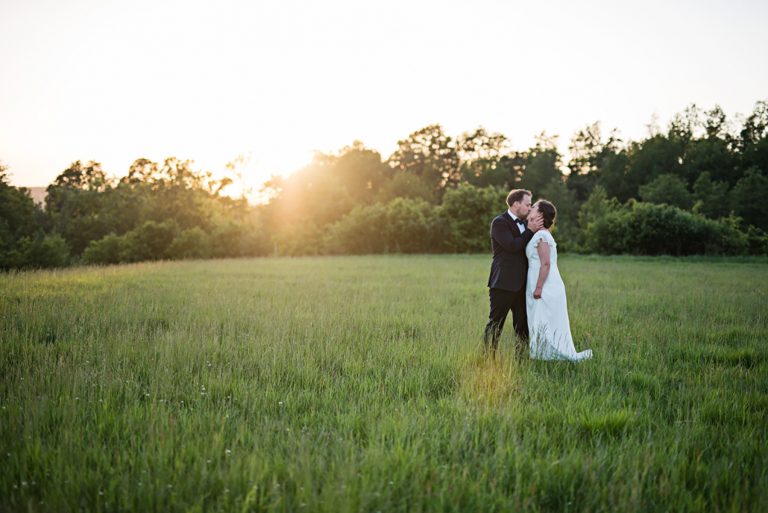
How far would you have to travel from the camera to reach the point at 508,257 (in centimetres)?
694

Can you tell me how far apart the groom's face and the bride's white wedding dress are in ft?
1.32

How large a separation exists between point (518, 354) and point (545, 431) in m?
2.79

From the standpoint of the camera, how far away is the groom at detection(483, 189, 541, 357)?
22.5 ft

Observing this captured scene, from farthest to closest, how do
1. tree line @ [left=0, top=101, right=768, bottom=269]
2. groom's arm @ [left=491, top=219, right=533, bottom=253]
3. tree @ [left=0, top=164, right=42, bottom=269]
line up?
tree line @ [left=0, top=101, right=768, bottom=269] < tree @ [left=0, top=164, right=42, bottom=269] < groom's arm @ [left=491, top=219, right=533, bottom=253]

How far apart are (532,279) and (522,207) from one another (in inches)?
45.1

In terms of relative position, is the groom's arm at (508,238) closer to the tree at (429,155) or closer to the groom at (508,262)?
the groom at (508,262)

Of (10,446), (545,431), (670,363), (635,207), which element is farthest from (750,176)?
(10,446)

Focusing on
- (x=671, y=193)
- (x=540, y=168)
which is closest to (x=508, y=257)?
(x=671, y=193)

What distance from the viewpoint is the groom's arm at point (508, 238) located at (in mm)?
6715

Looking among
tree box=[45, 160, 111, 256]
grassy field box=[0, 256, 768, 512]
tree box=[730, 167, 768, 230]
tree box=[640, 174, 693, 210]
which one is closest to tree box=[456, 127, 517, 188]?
tree box=[640, 174, 693, 210]

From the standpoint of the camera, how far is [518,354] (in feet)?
22.5

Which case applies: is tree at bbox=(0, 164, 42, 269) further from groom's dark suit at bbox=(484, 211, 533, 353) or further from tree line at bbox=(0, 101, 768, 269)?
groom's dark suit at bbox=(484, 211, 533, 353)

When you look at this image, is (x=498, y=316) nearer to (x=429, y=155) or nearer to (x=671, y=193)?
(x=671, y=193)

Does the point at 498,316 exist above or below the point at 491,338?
above
